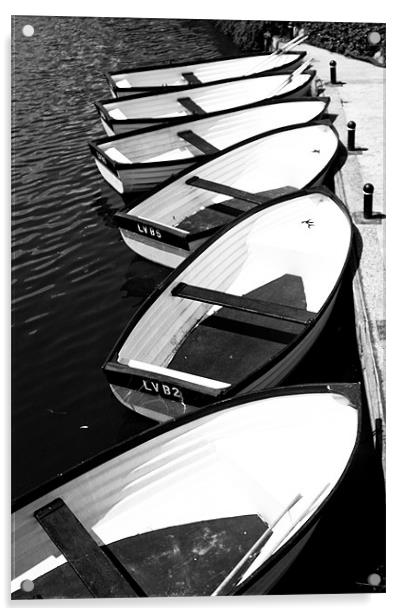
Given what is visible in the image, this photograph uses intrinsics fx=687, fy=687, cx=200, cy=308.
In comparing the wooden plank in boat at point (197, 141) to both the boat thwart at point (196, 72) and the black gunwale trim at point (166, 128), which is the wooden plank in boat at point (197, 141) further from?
the boat thwart at point (196, 72)

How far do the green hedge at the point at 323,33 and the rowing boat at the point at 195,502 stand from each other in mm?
3548

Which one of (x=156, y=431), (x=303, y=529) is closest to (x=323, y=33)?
(x=156, y=431)

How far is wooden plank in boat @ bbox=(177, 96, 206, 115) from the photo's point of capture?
12198 mm

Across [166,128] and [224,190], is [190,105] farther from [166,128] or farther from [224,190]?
[224,190]

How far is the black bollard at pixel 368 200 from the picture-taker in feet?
26.6

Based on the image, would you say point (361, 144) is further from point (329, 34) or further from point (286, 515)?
point (286, 515)

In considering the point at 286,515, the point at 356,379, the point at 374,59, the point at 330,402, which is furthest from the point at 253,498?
the point at 374,59

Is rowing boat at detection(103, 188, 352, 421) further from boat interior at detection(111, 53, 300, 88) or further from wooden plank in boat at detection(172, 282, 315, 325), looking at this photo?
boat interior at detection(111, 53, 300, 88)

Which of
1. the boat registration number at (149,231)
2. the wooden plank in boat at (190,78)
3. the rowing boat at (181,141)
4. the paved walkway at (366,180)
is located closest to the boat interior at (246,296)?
the paved walkway at (366,180)

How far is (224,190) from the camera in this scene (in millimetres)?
9094

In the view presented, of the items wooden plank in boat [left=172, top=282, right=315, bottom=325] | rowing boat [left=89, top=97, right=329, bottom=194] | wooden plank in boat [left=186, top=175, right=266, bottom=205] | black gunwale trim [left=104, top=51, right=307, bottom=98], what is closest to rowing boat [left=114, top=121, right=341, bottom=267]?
wooden plank in boat [left=186, top=175, right=266, bottom=205]

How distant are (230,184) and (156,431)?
17.3ft

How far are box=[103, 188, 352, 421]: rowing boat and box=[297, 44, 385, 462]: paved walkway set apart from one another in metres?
0.41

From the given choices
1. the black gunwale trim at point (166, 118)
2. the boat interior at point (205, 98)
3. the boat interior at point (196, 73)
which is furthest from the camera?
the boat interior at point (196, 73)
